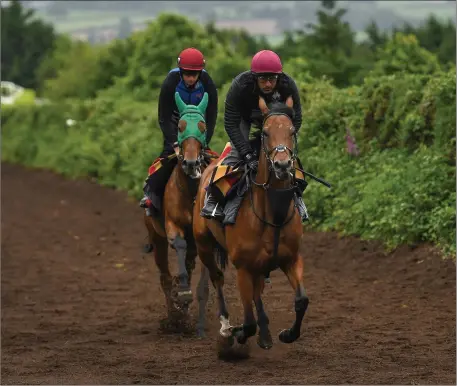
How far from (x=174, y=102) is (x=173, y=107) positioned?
0.29ft

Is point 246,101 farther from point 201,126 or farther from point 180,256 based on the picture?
point 180,256

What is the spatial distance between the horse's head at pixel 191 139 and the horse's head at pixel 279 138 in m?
1.83

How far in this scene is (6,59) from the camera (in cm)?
8012

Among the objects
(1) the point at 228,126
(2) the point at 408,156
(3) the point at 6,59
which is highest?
(1) the point at 228,126

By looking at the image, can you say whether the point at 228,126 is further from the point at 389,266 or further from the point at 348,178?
the point at 348,178

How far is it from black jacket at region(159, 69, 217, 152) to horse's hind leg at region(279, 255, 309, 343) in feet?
8.68

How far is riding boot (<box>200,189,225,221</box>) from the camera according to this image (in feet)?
35.8

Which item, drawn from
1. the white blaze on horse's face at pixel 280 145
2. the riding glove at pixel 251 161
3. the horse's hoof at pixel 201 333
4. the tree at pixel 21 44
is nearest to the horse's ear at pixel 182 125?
the riding glove at pixel 251 161

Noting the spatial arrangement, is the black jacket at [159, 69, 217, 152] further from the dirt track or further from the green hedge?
the green hedge

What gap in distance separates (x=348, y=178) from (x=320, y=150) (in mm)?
1684

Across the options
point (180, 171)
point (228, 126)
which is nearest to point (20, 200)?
point (180, 171)

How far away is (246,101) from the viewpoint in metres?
10.8

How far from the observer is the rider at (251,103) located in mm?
10328

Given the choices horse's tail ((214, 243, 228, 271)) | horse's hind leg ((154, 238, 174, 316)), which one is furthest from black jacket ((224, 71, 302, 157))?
horse's hind leg ((154, 238, 174, 316))
